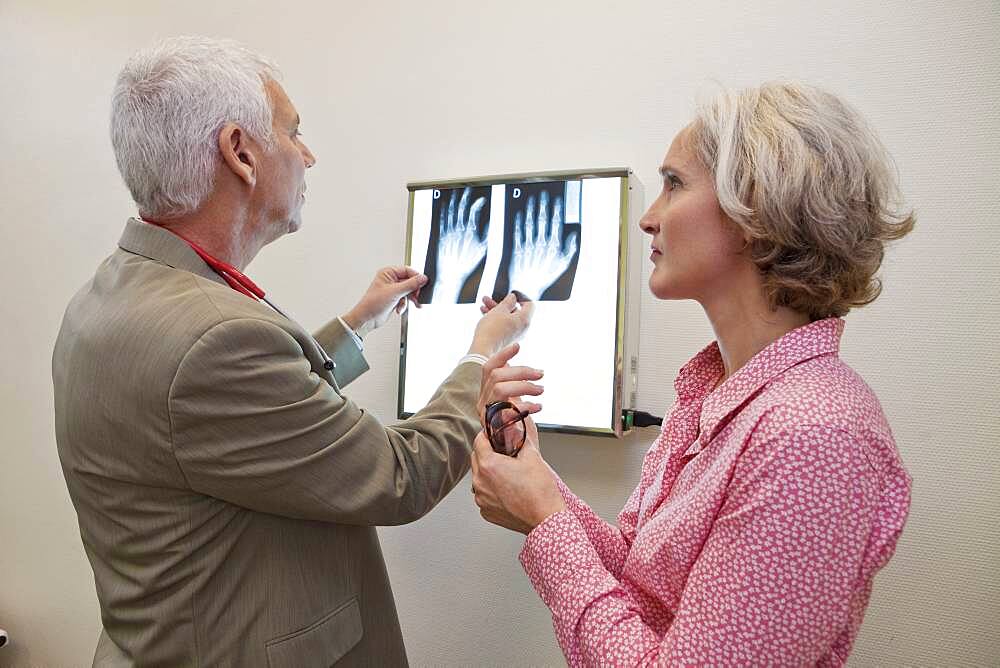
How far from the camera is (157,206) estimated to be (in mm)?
1261

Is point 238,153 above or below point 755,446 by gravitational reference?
above

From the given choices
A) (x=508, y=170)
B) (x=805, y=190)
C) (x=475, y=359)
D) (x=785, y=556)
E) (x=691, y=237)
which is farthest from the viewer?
(x=508, y=170)

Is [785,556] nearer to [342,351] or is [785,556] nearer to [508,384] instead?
[508,384]

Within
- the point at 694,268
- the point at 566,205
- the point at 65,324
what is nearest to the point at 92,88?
the point at 65,324

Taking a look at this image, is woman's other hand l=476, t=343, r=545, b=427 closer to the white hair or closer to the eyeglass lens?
the eyeglass lens

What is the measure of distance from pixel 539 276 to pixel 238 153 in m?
0.67

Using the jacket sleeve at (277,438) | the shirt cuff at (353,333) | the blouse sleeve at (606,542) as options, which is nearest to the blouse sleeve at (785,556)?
the blouse sleeve at (606,542)

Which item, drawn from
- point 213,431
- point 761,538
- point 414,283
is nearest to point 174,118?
point 213,431

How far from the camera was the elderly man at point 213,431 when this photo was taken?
1.13 m

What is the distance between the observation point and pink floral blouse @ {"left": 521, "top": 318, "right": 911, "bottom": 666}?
805mm

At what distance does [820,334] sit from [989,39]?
0.90m

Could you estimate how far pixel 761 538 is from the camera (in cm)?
81

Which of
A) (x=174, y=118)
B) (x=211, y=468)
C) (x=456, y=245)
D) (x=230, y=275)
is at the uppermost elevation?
(x=174, y=118)

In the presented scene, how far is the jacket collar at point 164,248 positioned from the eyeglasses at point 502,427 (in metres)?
0.53
